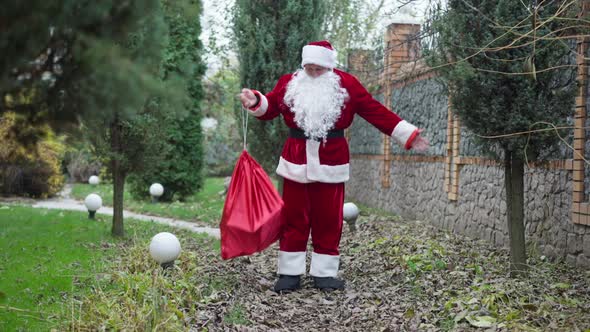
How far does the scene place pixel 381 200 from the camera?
11141 millimetres

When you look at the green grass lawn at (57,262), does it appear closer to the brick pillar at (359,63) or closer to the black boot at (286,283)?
the black boot at (286,283)

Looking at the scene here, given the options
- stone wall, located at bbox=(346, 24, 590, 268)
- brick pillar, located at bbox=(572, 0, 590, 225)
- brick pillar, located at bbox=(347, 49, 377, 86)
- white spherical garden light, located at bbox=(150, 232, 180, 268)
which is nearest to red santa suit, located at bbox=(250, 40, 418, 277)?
white spherical garden light, located at bbox=(150, 232, 180, 268)

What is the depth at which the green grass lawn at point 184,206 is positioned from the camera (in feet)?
32.7

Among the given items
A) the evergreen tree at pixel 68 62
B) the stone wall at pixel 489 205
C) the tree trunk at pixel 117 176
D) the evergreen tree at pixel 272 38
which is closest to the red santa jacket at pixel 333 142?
the stone wall at pixel 489 205

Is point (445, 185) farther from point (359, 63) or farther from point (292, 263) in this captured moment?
point (292, 263)

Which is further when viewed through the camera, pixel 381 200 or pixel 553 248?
pixel 381 200

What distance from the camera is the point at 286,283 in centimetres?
499

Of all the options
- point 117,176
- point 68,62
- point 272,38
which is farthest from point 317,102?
point 272,38

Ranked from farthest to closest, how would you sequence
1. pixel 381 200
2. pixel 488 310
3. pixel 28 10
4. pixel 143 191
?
pixel 143 191, pixel 381 200, pixel 488 310, pixel 28 10

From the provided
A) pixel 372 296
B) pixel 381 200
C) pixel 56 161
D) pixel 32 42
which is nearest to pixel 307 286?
pixel 372 296

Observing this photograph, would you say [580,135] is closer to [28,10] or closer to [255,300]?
[255,300]

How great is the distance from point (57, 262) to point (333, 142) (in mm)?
2612

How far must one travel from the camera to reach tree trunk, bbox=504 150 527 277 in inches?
193

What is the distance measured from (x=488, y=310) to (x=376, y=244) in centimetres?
288
